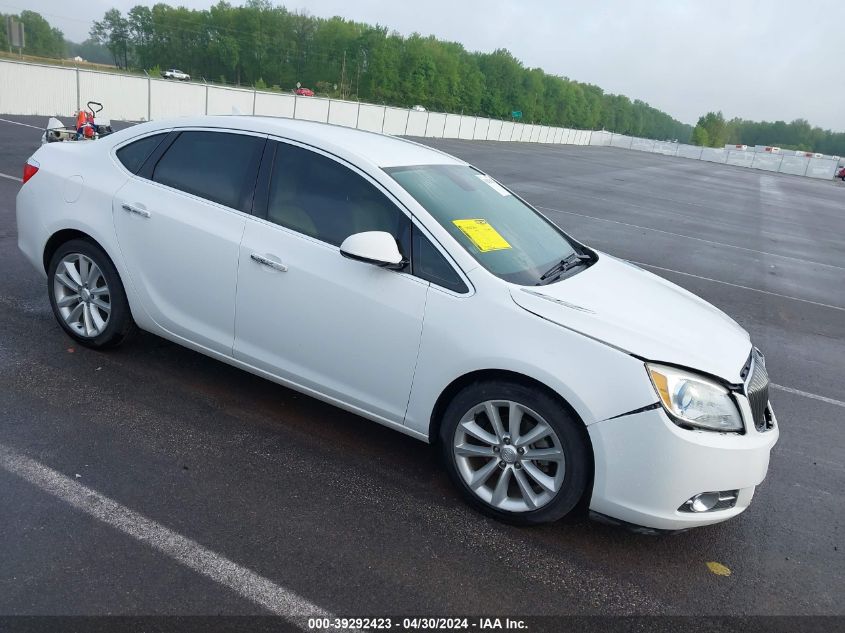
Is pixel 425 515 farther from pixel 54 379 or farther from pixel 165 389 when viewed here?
pixel 54 379

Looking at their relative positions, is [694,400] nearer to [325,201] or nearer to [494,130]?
[325,201]

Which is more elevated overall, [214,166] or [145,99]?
[214,166]

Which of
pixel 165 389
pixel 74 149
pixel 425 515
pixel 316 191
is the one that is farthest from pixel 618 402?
pixel 74 149

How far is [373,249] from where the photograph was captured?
11.1 feet

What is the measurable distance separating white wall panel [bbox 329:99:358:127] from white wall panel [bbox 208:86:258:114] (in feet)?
21.1

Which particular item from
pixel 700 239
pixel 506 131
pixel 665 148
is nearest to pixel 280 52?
pixel 506 131

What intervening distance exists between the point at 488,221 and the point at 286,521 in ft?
6.42

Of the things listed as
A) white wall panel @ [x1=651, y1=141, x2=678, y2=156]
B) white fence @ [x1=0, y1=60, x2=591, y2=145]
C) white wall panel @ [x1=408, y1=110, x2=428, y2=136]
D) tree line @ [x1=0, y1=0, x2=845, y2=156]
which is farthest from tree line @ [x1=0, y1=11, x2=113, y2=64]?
white wall panel @ [x1=651, y1=141, x2=678, y2=156]

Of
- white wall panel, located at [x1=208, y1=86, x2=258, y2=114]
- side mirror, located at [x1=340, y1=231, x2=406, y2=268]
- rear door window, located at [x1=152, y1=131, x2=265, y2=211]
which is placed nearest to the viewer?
side mirror, located at [x1=340, y1=231, x2=406, y2=268]

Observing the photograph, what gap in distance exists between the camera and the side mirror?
11.0 feet

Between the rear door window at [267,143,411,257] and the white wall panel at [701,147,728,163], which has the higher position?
the rear door window at [267,143,411,257]

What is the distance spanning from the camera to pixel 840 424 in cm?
519

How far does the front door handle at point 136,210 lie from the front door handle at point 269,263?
902mm

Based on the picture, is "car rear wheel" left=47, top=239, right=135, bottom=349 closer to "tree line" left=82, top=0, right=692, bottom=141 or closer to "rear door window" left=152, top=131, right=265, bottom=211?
"rear door window" left=152, top=131, right=265, bottom=211
